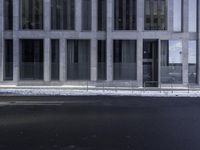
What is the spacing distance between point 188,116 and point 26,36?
97.3 ft

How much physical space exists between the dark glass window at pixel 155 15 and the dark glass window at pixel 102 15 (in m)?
4.81

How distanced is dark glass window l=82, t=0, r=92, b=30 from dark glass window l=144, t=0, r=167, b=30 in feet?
21.6

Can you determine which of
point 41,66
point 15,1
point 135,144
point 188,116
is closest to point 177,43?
point 41,66

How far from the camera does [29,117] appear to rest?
14508mm

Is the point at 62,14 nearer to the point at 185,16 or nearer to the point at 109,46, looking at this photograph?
the point at 109,46

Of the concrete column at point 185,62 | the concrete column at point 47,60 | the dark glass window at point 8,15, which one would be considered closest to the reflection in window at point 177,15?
the concrete column at point 185,62

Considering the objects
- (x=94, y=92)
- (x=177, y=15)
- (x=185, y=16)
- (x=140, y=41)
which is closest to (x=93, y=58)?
(x=140, y=41)

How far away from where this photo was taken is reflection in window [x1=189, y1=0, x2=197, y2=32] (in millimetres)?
41969

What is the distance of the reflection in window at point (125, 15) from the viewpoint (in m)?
41.4

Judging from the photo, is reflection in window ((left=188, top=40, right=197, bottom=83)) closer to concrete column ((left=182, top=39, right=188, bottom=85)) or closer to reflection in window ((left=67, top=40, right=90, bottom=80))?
concrete column ((left=182, top=39, right=188, bottom=85))

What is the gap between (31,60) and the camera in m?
41.8

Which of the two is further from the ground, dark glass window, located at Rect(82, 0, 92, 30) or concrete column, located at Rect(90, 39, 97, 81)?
dark glass window, located at Rect(82, 0, 92, 30)

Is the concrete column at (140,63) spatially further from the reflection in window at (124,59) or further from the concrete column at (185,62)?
the concrete column at (185,62)

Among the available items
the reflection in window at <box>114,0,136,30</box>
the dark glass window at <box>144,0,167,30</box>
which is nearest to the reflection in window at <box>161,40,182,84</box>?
the dark glass window at <box>144,0,167,30</box>
